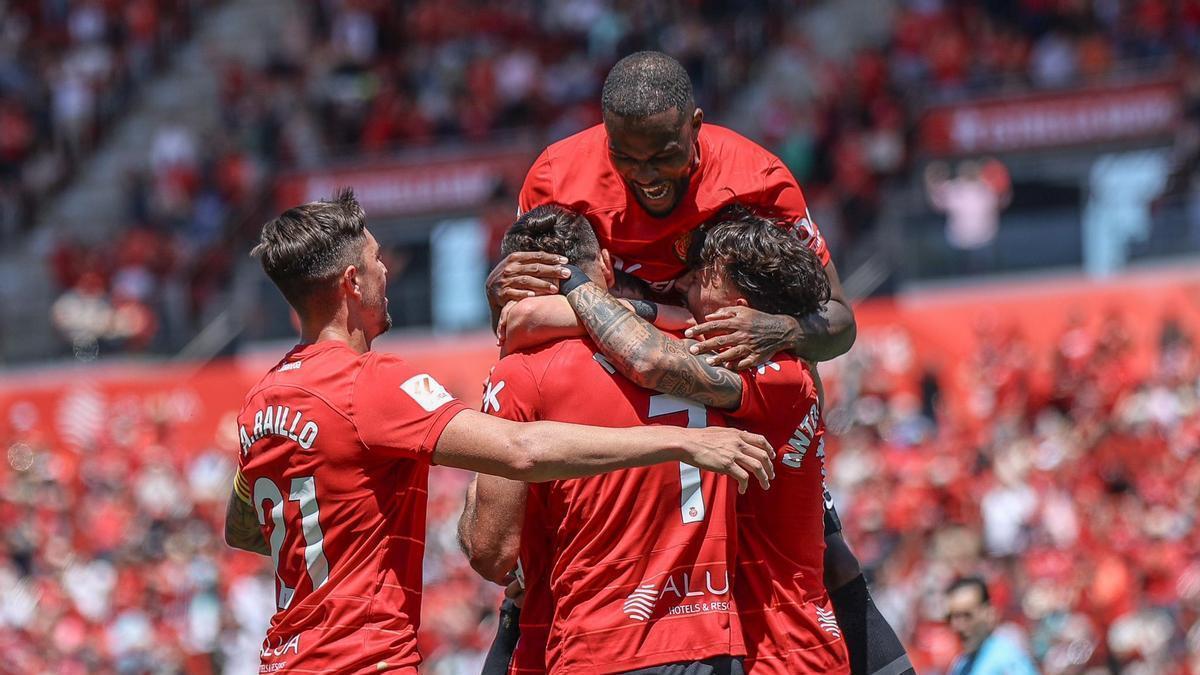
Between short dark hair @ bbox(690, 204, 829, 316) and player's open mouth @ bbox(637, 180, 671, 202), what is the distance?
16 centimetres

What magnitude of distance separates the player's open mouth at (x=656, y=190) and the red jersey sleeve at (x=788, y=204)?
0.30m

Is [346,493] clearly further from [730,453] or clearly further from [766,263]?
[766,263]

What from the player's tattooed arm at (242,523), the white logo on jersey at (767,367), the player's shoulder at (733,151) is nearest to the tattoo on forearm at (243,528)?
the player's tattooed arm at (242,523)

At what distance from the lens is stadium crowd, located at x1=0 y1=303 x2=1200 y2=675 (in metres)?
10.3

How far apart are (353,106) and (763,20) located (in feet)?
14.9

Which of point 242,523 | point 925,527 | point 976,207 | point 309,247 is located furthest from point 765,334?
point 976,207

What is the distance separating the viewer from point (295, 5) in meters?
23.2

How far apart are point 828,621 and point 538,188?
1.42 meters

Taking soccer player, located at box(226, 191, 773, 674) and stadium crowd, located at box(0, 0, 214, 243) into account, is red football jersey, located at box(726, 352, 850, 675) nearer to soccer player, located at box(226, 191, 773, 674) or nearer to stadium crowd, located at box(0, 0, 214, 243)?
soccer player, located at box(226, 191, 773, 674)

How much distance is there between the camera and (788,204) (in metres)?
5.11

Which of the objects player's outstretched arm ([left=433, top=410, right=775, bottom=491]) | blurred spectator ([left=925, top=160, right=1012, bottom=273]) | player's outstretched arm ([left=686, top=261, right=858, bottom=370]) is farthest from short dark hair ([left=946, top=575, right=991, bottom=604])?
blurred spectator ([left=925, top=160, right=1012, bottom=273])

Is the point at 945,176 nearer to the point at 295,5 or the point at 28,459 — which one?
the point at 28,459

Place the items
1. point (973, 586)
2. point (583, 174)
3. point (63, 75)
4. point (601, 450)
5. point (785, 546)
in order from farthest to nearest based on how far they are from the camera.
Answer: point (63, 75) < point (973, 586) < point (583, 174) < point (785, 546) < point (601, 450)

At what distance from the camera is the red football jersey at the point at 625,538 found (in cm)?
462
